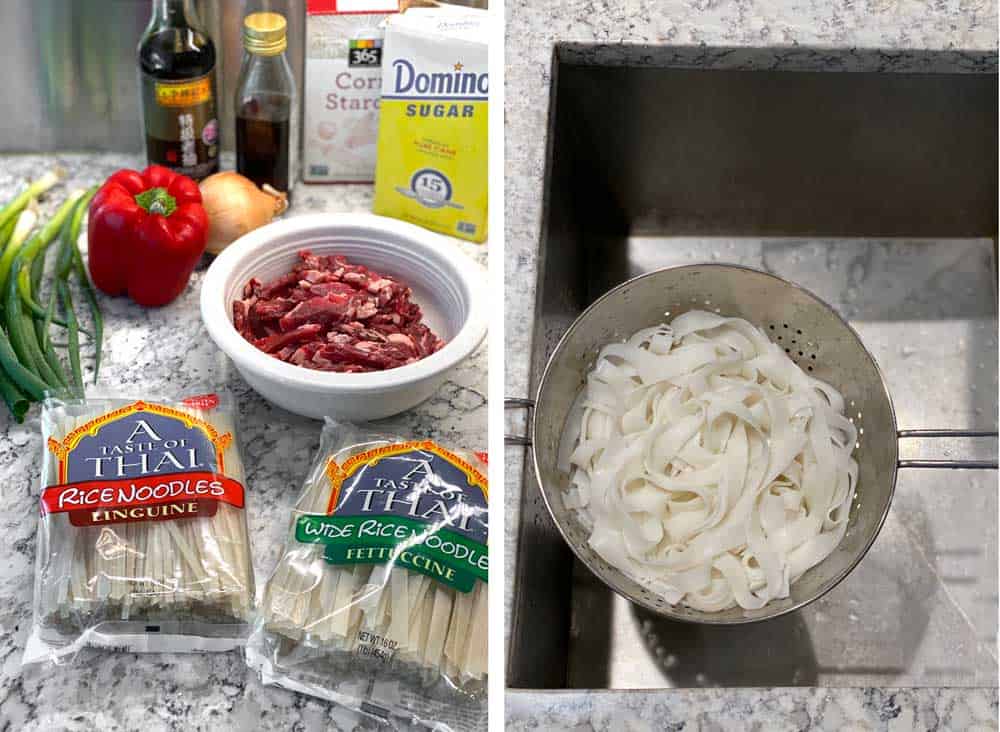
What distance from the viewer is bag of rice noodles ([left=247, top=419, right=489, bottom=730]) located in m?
0.94

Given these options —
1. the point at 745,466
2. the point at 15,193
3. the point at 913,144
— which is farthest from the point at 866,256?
the point at 15,193

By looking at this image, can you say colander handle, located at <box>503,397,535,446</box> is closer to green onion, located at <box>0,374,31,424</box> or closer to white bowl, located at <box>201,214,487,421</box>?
white bowl, located at <box>201,214,487,421</box>

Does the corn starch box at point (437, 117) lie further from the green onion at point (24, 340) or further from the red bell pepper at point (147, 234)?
the green onion at point (24, 340)

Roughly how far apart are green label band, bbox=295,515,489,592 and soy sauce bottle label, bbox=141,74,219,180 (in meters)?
0.59

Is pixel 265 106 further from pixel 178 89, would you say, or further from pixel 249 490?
pixel 249 490

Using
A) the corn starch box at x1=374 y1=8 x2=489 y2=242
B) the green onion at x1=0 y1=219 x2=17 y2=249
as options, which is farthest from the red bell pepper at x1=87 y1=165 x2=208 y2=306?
the corn starch box at x1=374 y1=8 x2=489 y2=242

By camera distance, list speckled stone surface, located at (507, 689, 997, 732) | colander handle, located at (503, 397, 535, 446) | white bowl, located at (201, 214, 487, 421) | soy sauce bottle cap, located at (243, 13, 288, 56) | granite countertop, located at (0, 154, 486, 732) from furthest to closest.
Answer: soy sauce bottle cap, located at (243, 13, 288, 56) < white bowl, located at (201, 214, 487, 421) < granite countertop, located at (0, 154, 486, 732) < colander handle, located at (503, 397, 535, 446) < speckled stone surface, located at (507, 689, 997, 732)

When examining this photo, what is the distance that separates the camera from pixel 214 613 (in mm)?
977

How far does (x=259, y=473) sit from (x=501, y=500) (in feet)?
1.59

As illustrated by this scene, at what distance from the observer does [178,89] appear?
1.33 meters

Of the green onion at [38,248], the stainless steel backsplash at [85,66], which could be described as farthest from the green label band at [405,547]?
the stainless steel backsplash at [85,66]

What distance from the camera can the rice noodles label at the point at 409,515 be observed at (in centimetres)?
99

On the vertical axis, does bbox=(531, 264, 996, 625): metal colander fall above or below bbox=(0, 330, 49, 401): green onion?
above

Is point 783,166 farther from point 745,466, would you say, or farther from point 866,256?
point 745,466
